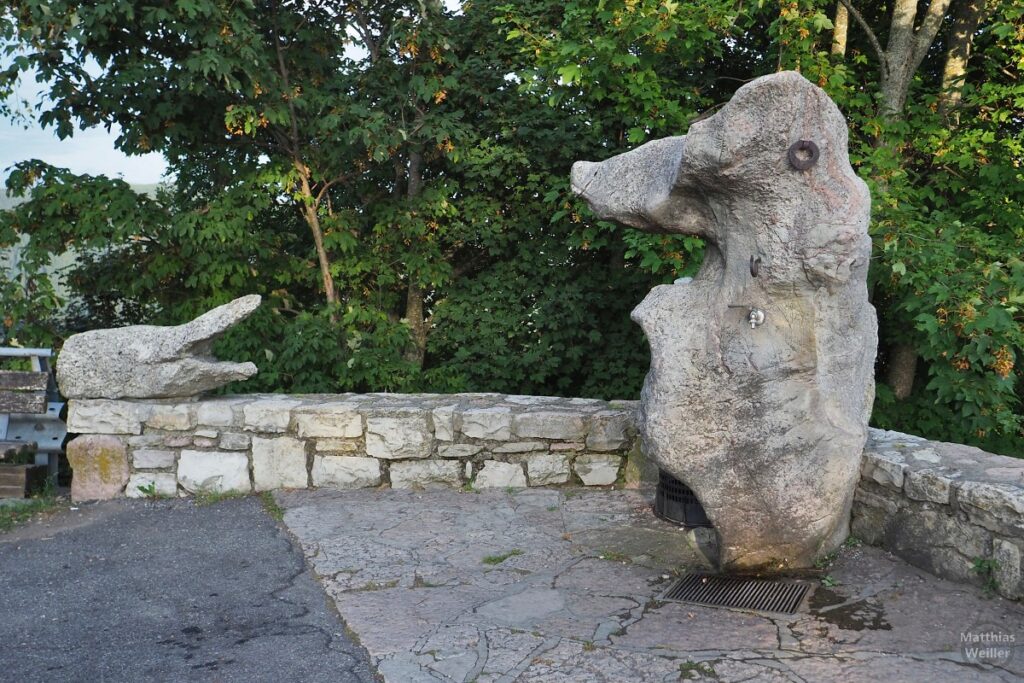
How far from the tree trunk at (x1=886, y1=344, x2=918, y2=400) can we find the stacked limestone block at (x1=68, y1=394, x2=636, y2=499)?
3446 millimetres

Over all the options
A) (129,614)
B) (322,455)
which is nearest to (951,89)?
(322,455)

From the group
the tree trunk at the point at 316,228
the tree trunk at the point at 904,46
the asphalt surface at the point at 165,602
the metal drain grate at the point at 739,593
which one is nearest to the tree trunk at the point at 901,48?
the tree trunk at the point at 904,46

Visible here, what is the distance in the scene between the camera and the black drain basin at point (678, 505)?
481cm

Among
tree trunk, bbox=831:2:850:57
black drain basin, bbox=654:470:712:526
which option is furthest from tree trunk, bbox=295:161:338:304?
tree trunk, bbox=831:2:850:57

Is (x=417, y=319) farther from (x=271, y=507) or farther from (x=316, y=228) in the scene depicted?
(x=271, y=507)

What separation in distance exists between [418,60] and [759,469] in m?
5.85

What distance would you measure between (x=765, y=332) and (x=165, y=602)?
2.96 m

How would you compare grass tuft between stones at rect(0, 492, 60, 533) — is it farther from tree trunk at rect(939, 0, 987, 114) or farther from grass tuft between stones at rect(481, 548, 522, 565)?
tree trunk at rect(939, 0, 987, 114)

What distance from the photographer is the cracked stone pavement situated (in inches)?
126

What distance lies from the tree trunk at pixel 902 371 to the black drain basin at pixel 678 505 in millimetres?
3755

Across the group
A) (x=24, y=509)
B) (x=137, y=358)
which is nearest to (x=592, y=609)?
(x=137, y=358)

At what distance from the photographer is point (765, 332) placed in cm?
371

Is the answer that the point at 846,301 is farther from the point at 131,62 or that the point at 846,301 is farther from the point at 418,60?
the point at 131,62

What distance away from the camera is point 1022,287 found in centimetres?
539
